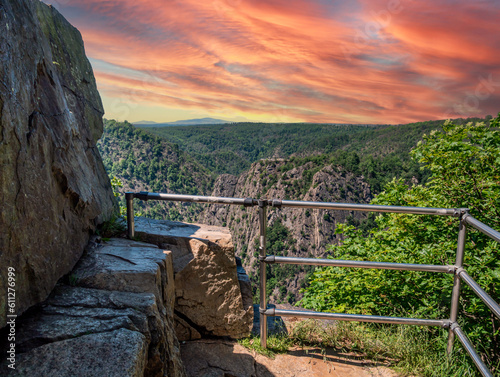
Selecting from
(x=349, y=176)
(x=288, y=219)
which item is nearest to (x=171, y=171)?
(x=288, y=219)

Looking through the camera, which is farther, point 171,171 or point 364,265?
point 171,171

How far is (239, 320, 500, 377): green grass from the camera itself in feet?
7.76

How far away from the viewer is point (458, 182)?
5023 millimetres

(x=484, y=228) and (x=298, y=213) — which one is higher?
(x=484, y=228)

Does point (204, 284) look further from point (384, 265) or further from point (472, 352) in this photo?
point (472, 352)

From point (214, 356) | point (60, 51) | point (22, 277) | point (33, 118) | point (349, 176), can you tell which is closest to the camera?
point (22, 277)

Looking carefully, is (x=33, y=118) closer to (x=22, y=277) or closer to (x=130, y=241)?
(x=22, y=277)

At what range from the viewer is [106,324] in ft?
5.34

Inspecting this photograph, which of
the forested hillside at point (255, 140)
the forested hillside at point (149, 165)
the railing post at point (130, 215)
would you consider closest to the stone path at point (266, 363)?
the railing post at point (130, 215)

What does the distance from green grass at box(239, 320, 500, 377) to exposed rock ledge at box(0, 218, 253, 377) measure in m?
0.40

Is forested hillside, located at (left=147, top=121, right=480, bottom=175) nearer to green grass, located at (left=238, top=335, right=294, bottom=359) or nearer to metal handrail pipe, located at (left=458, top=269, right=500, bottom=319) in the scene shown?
green grass, located at (left=238, top=335, right=294, bottom=359)

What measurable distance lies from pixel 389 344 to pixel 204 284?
153cm

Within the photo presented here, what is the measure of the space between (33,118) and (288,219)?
66.0 m

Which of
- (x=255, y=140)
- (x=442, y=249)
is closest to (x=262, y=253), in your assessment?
(x=442, y=249)
